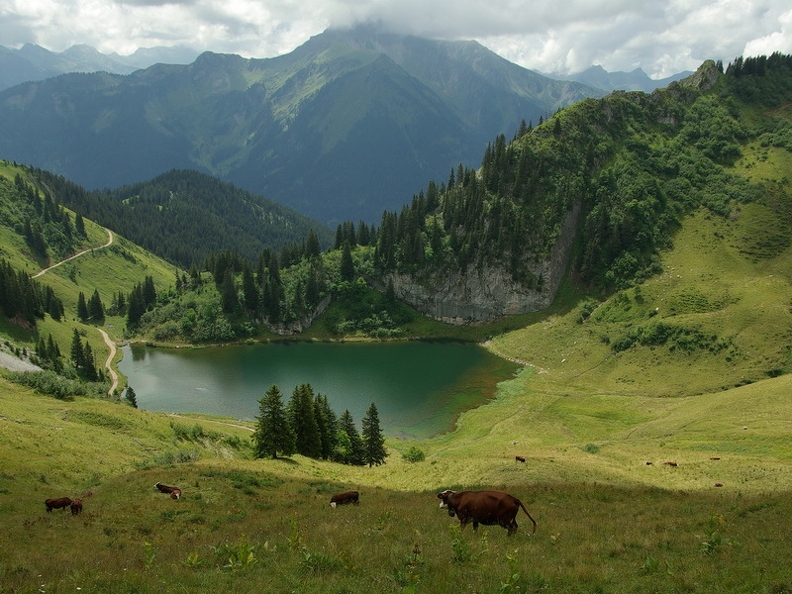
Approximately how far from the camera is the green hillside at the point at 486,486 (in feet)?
45.7

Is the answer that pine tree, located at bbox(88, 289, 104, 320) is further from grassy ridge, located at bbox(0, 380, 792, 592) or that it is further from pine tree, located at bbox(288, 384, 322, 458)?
grassy ridge, located at bbox(0, 380, 792, 592)

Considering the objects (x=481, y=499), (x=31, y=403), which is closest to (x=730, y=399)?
(x=481, y=499)

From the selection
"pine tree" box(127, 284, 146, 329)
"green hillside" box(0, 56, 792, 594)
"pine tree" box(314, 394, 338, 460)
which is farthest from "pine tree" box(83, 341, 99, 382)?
"pine tree" box(314, 394, 338, 460)

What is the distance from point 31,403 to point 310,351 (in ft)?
298

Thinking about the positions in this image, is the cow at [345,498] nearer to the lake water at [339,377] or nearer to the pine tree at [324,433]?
the pine tree at [324,433]

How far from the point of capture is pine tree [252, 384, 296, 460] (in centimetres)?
5262

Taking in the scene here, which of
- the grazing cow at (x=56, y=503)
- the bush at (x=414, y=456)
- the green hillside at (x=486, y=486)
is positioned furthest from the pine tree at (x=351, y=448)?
the grazing cow at (x=56, y=503)

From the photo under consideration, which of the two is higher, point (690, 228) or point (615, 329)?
point (690, 228)

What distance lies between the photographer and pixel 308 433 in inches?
2339

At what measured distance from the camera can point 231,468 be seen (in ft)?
127

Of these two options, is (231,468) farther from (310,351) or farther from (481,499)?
(310,351)

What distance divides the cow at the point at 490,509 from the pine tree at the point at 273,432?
36.8 metres

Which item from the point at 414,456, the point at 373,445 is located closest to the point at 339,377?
the point at 414,456

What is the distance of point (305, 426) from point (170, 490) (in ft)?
96.9
